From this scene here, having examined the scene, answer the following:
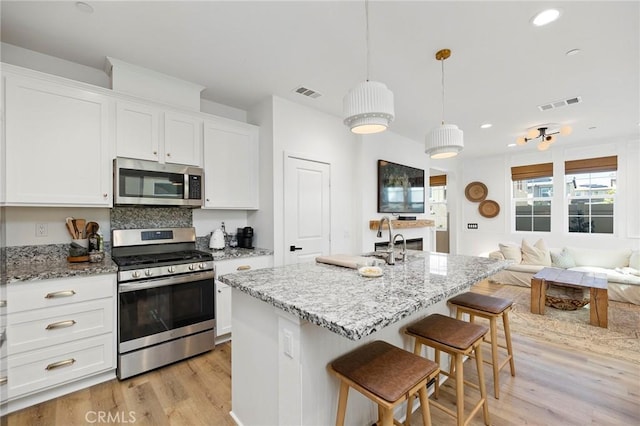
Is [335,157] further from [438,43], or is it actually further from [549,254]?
[549,254]

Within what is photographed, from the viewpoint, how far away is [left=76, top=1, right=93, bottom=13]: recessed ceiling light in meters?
1.83

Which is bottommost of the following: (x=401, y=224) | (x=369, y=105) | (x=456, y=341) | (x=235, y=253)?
(x=456, y=341)

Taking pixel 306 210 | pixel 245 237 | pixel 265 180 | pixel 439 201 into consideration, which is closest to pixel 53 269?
pixel 245 237

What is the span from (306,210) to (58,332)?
244cm

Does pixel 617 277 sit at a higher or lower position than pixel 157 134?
lower

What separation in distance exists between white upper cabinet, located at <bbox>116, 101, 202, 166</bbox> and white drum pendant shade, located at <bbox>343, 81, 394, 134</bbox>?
189cm

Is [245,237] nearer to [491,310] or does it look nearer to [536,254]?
[491,310]

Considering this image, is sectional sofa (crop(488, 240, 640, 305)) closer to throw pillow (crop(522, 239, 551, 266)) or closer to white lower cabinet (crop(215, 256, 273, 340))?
throw pillow (crop(522, 239, 551, 266))

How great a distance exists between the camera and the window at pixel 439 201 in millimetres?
7246

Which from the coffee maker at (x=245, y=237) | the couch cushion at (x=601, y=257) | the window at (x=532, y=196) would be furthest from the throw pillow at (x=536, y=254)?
the coffee maker at (x=245, y=237)

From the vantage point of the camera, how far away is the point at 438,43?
87.7 inches

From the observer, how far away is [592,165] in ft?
16.9

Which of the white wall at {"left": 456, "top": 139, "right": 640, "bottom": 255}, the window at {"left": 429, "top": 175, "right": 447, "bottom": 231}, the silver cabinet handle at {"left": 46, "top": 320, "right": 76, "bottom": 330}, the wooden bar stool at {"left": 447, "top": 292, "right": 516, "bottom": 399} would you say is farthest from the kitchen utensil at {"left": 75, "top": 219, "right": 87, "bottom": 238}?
the white wall at {"left": 456, "top": 139, "right": 640, "bottom": 255}

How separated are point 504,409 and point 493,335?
47 centimetres
